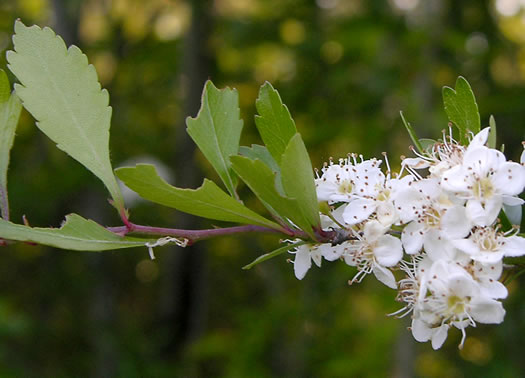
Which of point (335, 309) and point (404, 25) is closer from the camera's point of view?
point (404, 25)

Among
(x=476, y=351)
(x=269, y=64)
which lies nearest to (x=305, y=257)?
(x=476, y=351)

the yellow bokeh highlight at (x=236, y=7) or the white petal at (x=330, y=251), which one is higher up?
the white petal at (x=330, y=251)

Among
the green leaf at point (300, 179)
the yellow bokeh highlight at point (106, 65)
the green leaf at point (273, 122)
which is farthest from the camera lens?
the yellow bokeh highlight at point (106, 65)

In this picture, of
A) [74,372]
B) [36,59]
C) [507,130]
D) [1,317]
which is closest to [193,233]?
[36,59]

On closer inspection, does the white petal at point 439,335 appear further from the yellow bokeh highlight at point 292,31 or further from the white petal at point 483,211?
the yellow bokeh highlight at point 292,31

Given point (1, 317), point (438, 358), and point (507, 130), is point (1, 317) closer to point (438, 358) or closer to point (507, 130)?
point (507, 130)

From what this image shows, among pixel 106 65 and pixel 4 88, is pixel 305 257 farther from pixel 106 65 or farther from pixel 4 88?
pixel 106 65

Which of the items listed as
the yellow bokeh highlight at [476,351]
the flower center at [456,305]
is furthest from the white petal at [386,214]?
the yellow bokeh highlight at [476,351]
